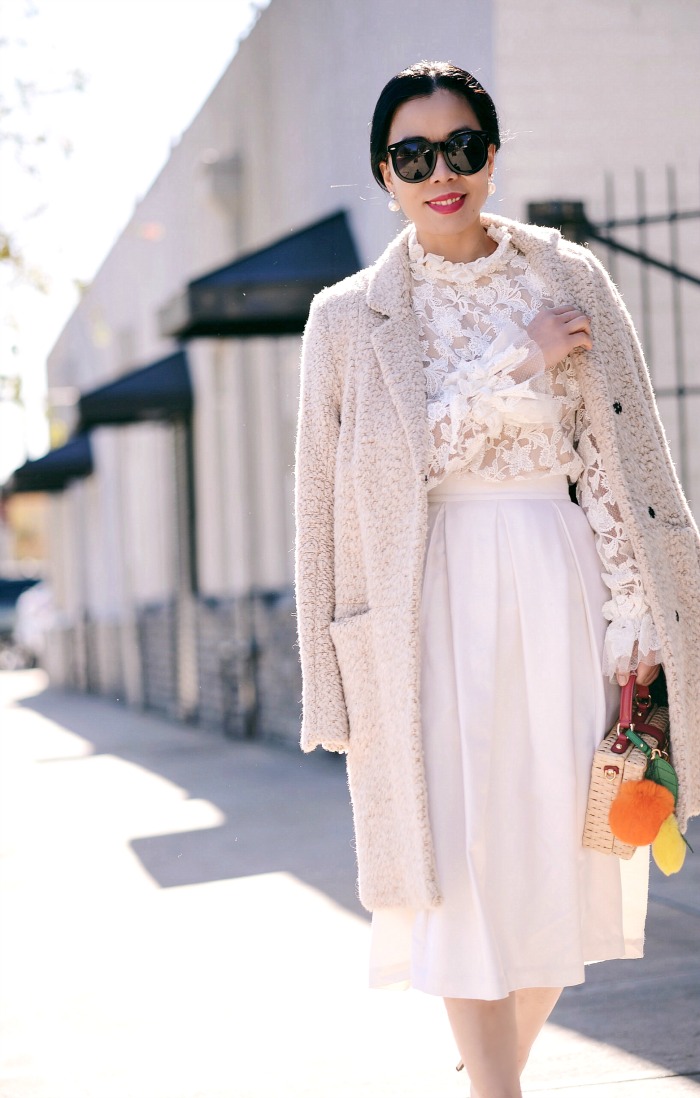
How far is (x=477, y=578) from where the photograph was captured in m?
2.81

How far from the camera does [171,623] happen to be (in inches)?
583

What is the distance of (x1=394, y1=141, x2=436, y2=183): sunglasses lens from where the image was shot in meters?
2.81

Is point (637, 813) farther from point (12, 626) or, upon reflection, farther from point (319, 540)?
point (12, 626)

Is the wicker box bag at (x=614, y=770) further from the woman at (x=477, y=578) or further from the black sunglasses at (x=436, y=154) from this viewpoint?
the black sunglasses at (x=436, y=154)

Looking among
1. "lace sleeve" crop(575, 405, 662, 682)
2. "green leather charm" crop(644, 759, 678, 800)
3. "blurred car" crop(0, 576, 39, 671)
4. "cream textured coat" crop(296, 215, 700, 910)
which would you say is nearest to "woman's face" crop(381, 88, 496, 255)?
"cream textured coat" crop(296, 215, 700, 910)

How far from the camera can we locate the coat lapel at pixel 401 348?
2775mm

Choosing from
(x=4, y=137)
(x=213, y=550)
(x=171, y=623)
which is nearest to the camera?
(x=4, y=137)

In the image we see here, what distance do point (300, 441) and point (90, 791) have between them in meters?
6.36

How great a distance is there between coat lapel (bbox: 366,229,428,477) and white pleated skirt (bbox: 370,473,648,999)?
0.14 metres

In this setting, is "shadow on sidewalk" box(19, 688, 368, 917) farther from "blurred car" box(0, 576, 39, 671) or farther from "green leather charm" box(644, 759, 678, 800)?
"blurred car" box(0, 576, 39, 671)

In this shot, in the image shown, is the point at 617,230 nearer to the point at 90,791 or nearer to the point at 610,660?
the point at 90,791

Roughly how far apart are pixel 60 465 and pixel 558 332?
17.6m

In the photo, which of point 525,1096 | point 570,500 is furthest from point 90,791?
point 570,500

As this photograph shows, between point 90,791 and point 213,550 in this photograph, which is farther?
point 213,550
